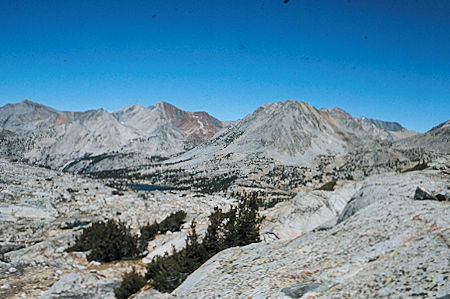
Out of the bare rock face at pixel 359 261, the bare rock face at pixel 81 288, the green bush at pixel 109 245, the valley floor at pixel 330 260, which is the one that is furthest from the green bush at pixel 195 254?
the green bush at pixel 109 245

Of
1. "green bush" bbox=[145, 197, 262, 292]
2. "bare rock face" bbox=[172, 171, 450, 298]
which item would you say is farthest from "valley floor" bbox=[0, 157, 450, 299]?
"green bush" bbox=[145, 197, 262, 292]

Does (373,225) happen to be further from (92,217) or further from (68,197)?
(68,197)

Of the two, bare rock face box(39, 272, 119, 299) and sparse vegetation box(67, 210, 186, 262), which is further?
sparse vegetation box(67, 210, 186, 262)

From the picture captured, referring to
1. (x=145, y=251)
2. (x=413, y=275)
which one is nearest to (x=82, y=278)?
(x=145, y=251)

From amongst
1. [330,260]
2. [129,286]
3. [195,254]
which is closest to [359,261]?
[330,260]

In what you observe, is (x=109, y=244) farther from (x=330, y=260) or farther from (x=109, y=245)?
(x=330, y=260)

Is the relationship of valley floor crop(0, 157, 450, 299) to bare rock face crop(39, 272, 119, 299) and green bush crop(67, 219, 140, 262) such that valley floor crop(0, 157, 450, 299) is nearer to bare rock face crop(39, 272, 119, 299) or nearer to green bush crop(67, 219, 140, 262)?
bare rock face crop(39, 272, 119, 299)
